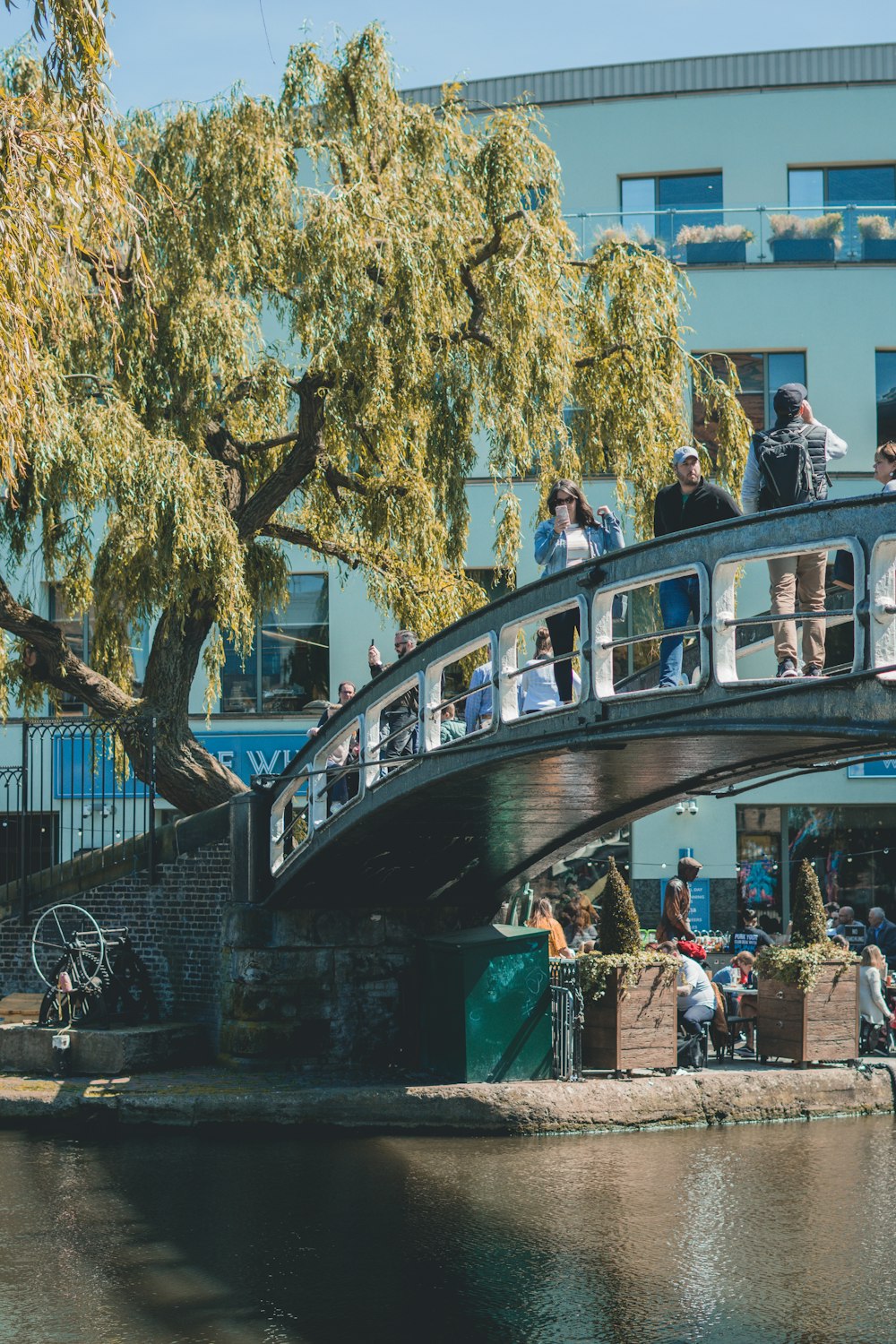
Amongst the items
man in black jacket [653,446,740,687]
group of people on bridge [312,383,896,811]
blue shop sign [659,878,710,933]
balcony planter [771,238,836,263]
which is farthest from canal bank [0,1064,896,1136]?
balcony planter [771,238,836,263]

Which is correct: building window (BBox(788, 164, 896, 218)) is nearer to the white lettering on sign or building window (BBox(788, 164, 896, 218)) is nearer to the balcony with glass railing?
the balcony with glass railing

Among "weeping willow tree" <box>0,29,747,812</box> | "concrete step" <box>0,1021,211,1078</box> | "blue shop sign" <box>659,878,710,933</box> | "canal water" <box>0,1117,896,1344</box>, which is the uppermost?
"weeping willow tree" <box>0,29,747,812</box>

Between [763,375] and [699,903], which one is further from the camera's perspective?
[763,375]

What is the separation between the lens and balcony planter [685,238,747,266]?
80.4 ft

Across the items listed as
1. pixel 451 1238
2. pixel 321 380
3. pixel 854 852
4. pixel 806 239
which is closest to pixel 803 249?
pixel 806 239

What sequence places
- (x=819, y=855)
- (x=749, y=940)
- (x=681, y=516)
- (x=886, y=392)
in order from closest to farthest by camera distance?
(x=681, y=516)
(x=749, y=940)
(x=819, y=855)
(x=886, y=392)

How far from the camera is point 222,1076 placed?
1397 cm

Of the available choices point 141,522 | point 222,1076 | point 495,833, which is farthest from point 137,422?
point 222,1076

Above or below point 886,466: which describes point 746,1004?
below

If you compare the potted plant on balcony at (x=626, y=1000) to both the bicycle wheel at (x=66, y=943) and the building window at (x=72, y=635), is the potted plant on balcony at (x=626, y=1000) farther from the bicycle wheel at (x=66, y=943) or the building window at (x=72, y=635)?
the building window at (x=72, y=635)

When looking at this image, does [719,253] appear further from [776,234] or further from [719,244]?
[776,234]

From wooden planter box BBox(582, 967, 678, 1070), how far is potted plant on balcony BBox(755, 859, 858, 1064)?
3.36 feet

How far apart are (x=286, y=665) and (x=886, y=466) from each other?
16.4 meters

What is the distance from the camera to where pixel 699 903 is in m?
23.9
